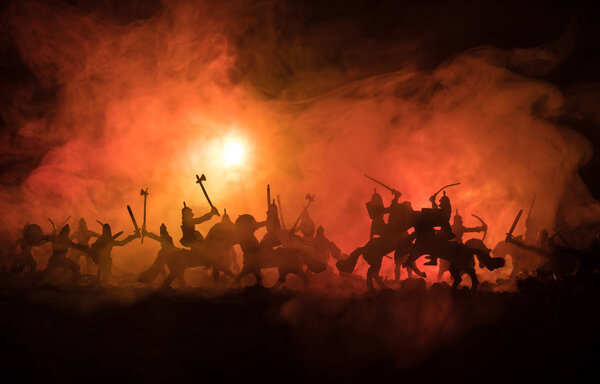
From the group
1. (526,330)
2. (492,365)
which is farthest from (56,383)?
(526,330)

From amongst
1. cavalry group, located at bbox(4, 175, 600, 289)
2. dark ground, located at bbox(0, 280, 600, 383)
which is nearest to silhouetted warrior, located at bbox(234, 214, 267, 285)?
cavalry group, located at bbox(4, 175, 600, 289)

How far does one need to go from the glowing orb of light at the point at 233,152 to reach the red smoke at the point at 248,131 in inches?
9.1

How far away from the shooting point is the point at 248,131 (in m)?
16.2

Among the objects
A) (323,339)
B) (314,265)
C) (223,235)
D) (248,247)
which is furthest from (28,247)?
(323,339)

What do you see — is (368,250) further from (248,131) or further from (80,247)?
(248,131)

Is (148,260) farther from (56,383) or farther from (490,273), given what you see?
(490,273)

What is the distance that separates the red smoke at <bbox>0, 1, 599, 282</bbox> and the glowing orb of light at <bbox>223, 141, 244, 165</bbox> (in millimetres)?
231

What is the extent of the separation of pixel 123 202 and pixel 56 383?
10203 mm

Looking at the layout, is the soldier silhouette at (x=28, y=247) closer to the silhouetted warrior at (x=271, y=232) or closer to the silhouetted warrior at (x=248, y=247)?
the silhouetted warrior at (x=248, y=247)

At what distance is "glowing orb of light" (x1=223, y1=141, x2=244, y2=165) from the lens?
16.2m

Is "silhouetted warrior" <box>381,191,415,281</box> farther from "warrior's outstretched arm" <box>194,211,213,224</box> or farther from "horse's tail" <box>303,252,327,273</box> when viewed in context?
"warrior's outstretched arm" <box>194,211,213,224</box>

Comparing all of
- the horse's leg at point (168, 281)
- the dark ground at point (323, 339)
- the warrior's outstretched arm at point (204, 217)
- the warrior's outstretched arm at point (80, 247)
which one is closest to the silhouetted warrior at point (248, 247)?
the warrior's outstretched arm at point (204, 217)

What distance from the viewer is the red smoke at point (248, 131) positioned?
576 inches

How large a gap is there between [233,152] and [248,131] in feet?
2.70
